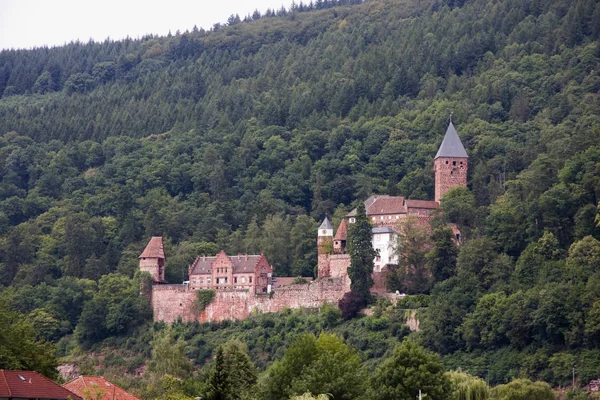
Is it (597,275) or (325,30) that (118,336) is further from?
(325,30)

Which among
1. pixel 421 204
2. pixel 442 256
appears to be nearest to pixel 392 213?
pixel 421 204

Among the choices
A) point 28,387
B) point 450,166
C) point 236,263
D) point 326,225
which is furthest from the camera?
point 450,166

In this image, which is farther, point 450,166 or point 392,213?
point 450,166

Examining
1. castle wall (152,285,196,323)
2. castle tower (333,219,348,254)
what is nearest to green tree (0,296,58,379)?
castle wall (152,285,196,323)

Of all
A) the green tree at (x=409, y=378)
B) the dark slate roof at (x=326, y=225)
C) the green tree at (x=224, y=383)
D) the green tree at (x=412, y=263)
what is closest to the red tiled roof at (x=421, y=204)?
the green tree at (x=412, y=263)

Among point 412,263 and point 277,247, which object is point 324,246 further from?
point 412,263

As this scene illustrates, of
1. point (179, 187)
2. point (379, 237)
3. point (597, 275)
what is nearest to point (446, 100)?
point (179, 187)

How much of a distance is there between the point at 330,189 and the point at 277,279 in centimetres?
2070

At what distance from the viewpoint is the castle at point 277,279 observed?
10694cm

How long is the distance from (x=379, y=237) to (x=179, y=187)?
122 feet

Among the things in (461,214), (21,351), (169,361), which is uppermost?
(461,214)

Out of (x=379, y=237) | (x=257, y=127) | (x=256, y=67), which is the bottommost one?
(x=379, y=237)

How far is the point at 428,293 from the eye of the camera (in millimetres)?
104375

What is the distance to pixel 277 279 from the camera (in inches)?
4412
